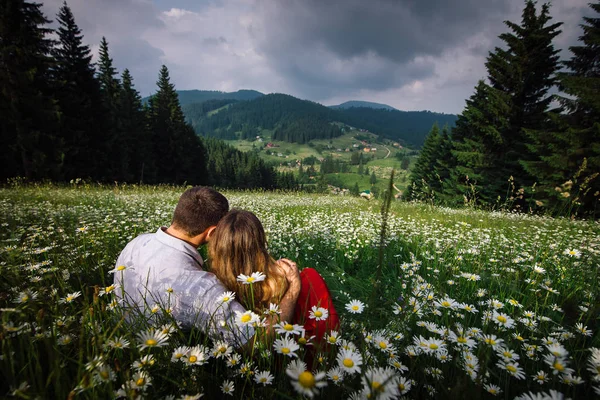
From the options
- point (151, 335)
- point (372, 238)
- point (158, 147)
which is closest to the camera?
point (151, 335)

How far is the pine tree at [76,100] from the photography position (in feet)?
65.0

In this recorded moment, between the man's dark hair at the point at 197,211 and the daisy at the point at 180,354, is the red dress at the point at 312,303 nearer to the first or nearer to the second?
the daisy at the point at 180,354

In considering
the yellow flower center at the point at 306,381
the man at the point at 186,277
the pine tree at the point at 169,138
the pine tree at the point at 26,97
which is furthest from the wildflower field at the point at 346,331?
the pine tree at the point at 169,138

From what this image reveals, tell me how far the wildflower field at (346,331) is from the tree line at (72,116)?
15060 mm

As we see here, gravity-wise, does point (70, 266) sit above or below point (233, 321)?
below

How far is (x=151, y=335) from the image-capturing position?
44.9 inches

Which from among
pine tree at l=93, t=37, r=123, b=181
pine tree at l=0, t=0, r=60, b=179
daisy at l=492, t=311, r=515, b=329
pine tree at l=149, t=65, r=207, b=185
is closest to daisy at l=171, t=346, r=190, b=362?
daisy at l=492, t=311, r=515, b=329

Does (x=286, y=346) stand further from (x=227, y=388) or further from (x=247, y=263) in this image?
(x=247, y=263)

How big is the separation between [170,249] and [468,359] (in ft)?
7.99

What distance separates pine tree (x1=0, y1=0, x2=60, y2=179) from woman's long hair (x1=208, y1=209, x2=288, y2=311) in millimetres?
23080

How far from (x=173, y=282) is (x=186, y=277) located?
11cm

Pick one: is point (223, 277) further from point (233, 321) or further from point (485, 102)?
→ point (485, 102)

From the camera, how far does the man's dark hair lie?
105 inches

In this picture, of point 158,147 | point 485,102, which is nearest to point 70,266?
point 485,102
